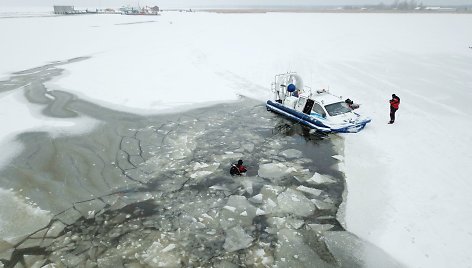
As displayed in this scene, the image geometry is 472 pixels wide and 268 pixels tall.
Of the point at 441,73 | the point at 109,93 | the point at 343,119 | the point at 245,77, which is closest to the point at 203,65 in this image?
the point at 245,77

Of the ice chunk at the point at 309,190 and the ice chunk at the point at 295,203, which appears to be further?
the ice chunk at the point at 309,190

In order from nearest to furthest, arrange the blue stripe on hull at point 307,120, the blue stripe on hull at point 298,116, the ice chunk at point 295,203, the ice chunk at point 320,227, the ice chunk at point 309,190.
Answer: the ice chunk at point 320,227 < the ice chunk at point 295,203 < the ice chunk at point 309,190 < the blue stripe on hull at point 307,120 < the blue stripe on hull at point 298,116

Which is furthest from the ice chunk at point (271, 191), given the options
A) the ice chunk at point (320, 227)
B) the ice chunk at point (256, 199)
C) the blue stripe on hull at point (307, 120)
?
the blue stripe on hull at point (307, 120)

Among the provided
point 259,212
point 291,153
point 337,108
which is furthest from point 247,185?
point 337,108

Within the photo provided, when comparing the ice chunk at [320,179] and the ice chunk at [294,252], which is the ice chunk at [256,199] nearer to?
the ice chunk at [294,252]

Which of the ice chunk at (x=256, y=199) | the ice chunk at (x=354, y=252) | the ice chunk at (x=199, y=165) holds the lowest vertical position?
the ice chunk at (x=354, y=252)

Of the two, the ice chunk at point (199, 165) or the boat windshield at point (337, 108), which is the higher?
the boat windshield at point (337, 108)

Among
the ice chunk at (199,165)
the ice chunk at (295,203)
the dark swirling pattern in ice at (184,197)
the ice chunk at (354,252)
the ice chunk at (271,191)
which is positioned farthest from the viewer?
the ice chunk at (199,165)
